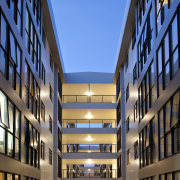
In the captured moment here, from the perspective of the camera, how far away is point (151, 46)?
19.2 metres

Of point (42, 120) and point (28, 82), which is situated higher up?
point (28, 82)

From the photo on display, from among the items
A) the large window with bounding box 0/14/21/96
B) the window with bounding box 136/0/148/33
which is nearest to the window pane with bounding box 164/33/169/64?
the window with bounding box 136/0/148/33

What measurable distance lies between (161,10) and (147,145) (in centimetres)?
757

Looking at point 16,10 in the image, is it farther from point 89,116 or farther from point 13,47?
point 89,116

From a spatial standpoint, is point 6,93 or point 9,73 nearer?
point 6,93

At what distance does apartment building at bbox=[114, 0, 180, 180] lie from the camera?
14.3 meters

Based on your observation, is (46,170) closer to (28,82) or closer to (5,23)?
(28,82)

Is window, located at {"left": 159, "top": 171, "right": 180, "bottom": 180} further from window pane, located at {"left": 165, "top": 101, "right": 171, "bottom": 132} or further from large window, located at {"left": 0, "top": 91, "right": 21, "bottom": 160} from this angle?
large window, located at {"left": 0, "top": 91, "right": 21, "bottom": 160}

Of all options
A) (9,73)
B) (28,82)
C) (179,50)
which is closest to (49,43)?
(28,82)

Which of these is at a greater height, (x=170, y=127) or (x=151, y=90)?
(x=151, y=90)

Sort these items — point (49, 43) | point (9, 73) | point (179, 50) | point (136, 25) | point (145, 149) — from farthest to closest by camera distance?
point (49, 43)
point (136, 25)
point (145, 149)
point (9, 73)
point (179, 50)

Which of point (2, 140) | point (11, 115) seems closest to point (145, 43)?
point (11, 115)

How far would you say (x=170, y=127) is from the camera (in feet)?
48.9

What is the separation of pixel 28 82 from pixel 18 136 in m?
3.82
